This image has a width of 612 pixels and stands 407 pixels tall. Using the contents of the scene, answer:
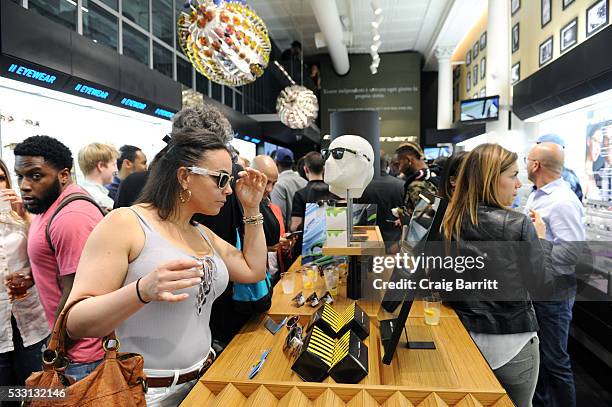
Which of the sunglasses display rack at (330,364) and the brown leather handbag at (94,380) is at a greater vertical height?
the brown leather handbag at (94,380)

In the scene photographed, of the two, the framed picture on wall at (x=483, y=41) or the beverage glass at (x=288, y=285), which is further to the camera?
the framed picture on wall at (x=483, y=41)

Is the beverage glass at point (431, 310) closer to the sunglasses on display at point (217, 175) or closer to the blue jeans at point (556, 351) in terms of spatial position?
the sunglasses on display at point (217, 175)

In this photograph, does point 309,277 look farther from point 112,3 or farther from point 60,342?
point 112,3

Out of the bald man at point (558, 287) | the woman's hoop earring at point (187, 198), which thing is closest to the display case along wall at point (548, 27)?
the bald man at point (558, 287)

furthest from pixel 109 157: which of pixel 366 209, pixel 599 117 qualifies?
pixel 599 117

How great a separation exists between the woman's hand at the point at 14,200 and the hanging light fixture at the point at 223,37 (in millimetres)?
1231

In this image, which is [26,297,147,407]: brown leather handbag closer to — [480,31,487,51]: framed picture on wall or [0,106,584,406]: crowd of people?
[0,106,584,406]: crowd of people

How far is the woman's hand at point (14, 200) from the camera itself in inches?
75.7

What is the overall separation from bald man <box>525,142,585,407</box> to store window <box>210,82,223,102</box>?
7.00 m

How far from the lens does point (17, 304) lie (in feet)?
6.30

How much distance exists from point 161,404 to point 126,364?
28cm

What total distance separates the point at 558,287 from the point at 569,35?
14.7ft

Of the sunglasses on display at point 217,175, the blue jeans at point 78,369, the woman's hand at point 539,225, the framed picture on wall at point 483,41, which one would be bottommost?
the blue jeans at point 78,369

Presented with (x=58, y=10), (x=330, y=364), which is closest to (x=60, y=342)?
(x=330, y=364)
